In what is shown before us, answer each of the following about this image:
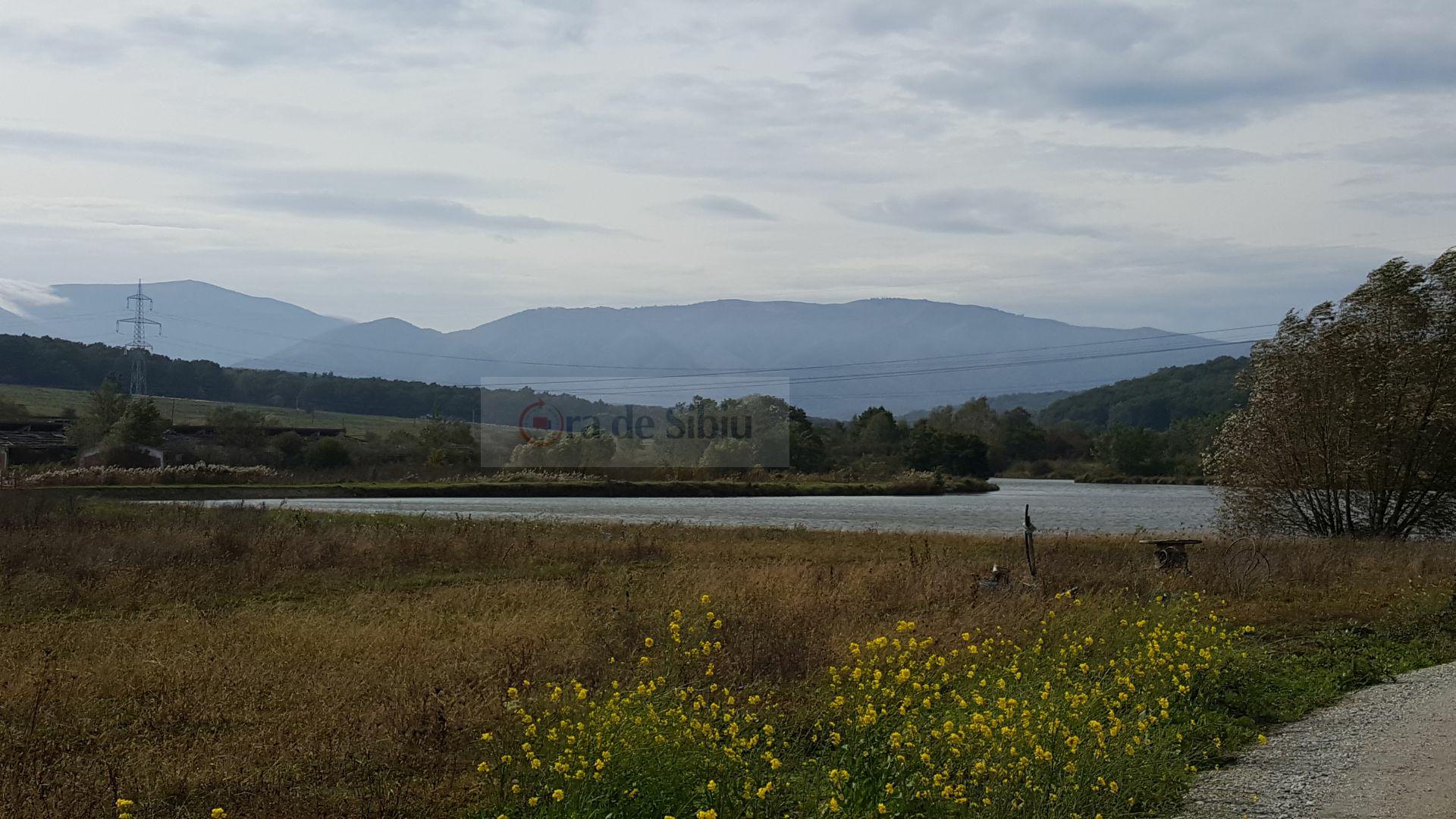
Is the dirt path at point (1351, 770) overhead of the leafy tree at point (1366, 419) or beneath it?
beneath

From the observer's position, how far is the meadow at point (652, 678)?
7.34m

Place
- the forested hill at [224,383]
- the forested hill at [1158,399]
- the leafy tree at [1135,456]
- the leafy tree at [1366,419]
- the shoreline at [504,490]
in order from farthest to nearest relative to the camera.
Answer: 1. the forested hill at [1158,399]
2. the forested hill at [224,383]
3. the leafy tree at [1135,456]
4. the shoreline at [504,490]
5. the leafy tree at [1366,419]

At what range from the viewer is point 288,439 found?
71938 millimetres

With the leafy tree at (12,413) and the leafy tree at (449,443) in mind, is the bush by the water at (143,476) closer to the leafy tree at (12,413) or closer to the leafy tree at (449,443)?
the leafy tree at (449,443)

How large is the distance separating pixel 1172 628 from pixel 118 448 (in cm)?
6638

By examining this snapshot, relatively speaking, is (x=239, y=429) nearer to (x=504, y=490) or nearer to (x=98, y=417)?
(x=98, y=417)

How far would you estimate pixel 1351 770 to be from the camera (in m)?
8.44

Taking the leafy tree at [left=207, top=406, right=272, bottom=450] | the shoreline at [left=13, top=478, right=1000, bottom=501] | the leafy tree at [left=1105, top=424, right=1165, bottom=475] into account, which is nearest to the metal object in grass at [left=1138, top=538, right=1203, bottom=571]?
the shoreline at [left=13, top=478, right=1000, bottom=501]

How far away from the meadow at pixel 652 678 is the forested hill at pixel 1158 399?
127 metres

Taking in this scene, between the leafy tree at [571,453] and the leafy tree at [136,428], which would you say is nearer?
the leafy tree at [136,428]

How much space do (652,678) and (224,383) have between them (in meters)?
152

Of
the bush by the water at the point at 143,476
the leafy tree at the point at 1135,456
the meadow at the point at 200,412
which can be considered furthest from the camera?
the leafy tree at the point at 1135,456

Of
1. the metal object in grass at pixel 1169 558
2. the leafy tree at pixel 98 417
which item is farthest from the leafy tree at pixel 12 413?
the metal object in grass at pixel 1169 558

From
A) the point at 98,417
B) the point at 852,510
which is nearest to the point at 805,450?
the point at 852,510
